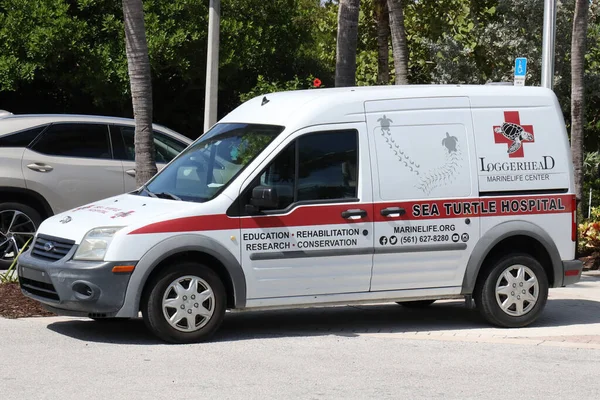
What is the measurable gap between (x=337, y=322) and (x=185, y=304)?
6.28 ft

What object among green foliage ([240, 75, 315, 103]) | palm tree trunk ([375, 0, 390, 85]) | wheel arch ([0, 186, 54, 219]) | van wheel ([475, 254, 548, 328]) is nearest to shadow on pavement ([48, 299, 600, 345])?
van wheel ([475, 254, 548, 328])

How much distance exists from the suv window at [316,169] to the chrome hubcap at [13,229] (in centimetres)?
490

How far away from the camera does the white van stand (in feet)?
28.3

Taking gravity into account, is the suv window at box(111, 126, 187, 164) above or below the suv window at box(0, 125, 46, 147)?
below

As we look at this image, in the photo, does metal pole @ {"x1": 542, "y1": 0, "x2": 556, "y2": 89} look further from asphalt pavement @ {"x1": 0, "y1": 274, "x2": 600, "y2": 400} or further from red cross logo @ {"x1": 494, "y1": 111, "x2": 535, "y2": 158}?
red cross logo @ {"x1": 494, "y1": 111, "x2": 535, "y2": 158}

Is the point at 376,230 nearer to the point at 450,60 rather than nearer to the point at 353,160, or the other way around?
the point at 353,160

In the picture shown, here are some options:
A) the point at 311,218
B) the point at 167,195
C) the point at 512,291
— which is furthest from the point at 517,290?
the point at 167,195

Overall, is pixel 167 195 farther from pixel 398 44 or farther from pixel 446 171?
pixel 398 44

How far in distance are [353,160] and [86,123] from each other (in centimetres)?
512

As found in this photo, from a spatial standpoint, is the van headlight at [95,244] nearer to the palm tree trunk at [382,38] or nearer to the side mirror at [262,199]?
the side mirror at [262,199]

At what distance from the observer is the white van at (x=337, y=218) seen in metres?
8.62

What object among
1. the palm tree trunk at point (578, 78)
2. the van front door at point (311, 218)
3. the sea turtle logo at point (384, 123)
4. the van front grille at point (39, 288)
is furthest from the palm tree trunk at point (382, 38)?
the van front grille at point (39, 288)

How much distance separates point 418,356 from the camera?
335 inches

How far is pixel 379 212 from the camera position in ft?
30.3
